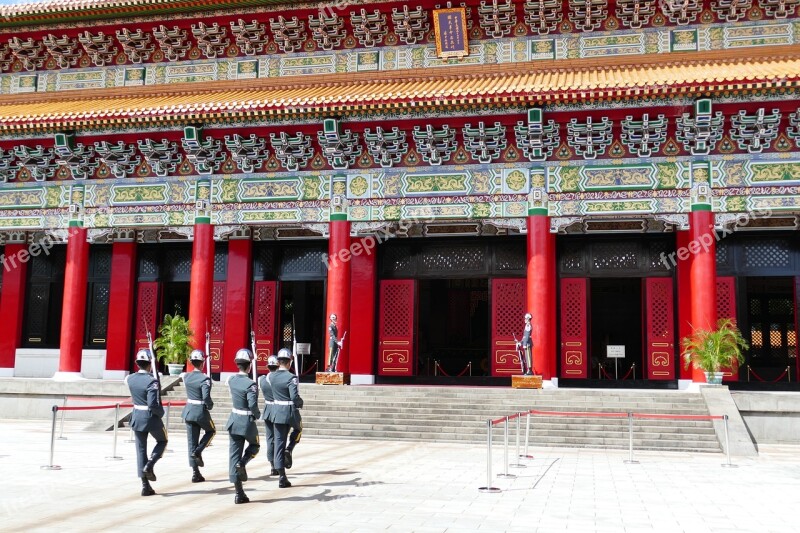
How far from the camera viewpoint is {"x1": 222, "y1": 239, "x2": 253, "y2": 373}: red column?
60.5ft

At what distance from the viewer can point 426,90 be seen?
15.9 meters

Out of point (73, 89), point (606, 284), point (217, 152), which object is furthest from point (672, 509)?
point (73, 89)

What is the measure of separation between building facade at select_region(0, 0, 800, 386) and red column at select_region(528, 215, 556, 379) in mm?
45

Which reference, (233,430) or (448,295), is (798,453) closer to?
(233,430)

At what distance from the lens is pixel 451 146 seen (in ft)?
52.8

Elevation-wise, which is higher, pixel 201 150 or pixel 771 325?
pixel 201 150

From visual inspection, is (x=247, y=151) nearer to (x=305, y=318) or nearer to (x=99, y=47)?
(x=305, y=318)

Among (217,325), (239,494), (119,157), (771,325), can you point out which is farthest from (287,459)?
(771,325)

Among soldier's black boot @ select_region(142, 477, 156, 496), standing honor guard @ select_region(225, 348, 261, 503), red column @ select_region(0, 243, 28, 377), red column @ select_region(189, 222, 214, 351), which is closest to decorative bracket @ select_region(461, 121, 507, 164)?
red column @ select_region(189, 222, 214, 351)

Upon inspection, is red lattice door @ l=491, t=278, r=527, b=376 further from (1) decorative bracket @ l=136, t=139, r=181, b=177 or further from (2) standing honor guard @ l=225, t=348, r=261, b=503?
(2) standing honor guard @ l=225, t=348, r=261, b=503

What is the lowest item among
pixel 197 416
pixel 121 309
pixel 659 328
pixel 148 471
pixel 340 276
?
pixel 148 471

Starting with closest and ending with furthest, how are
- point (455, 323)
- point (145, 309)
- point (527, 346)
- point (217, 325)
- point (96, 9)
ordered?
1. point (527, 346)
2. point (96, 9)
3. point (217, 325)
4. point (145, 309)
5. point (455, 323)

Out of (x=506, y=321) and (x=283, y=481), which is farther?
(x=506, y=321)

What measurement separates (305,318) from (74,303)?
5.63 m
